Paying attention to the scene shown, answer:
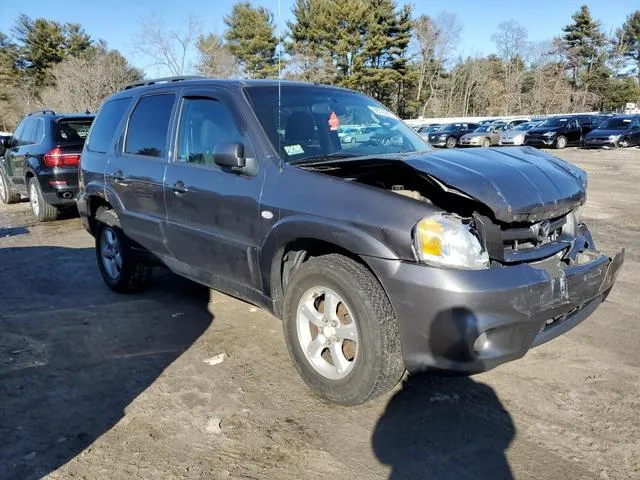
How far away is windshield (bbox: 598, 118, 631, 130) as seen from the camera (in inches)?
1053

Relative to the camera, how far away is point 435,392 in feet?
10.9

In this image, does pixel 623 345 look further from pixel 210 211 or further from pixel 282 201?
pixel 210 211

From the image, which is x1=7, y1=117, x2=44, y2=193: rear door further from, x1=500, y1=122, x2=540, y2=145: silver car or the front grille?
x1=500, y1=122, x2=540, y2=145: silver car

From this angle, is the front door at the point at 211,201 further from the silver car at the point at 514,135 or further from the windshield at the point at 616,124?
the windshield at the point at 616,124

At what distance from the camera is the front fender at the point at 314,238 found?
285 cm

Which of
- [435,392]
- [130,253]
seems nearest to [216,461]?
[435,392]

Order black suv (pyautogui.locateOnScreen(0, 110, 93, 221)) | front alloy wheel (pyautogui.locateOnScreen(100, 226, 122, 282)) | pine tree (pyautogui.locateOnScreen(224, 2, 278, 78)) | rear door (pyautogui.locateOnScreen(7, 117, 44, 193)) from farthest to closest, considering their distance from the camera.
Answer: pine tree (pyautogui.locateOnScreen(224, 2, 278, 78))
rear door (pyautogui.locateOnScreen(7, 117, 44, 193))
black suv (pyautogui.locateOnScreen(0, 110, 93, 221))
front alloy wheel (pyautogui.locateOnScreen(100, 226, 122, 282))

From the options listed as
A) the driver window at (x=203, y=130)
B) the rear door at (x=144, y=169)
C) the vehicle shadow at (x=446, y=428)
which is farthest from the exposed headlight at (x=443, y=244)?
the rear door at (x=144, y=169)

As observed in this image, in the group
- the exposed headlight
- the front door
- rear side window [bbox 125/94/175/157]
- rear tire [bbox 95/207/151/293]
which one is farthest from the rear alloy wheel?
the exposed headlight

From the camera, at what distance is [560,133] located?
91.1 feet

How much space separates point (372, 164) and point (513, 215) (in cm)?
95

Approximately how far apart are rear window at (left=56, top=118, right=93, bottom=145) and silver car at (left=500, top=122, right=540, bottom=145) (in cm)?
2410

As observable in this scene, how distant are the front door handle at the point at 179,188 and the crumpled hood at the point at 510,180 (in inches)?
69.4

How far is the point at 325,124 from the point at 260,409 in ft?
6.95
